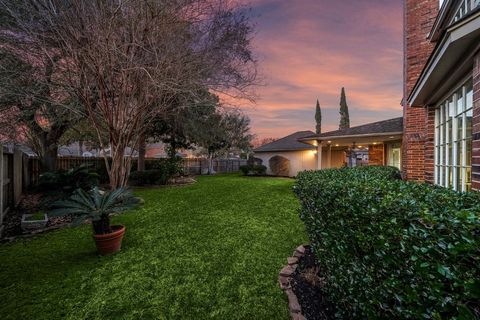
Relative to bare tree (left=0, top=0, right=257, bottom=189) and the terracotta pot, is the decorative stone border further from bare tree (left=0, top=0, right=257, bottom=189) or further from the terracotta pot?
bare tree (left=0, top=0, right=257, bottom=189)

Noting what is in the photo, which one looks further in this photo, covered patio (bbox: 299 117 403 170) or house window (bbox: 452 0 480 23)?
covered patio (bbox: 299 117 403 170)

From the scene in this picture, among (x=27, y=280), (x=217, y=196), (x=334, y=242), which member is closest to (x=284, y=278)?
(x=334, y=242)

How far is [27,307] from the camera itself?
2445 mm

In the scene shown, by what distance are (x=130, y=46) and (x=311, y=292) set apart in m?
5.97

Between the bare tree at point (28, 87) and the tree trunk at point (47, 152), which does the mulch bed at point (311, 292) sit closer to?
the bare tree at point (28, 87)

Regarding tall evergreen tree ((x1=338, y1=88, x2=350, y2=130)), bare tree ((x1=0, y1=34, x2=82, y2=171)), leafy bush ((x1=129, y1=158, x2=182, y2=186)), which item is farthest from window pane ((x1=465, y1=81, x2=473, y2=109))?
tall evergreen tree ((x1=338, y1=88, x2=350, y2=130))

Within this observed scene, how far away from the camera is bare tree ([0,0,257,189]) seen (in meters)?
4.69

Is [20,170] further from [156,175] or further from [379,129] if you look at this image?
[379,129]

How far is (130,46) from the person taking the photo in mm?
5301

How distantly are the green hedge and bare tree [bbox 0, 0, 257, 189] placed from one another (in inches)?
185

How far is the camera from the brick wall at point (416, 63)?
589cm

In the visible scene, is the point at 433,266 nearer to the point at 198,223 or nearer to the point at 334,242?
the point at 334,242

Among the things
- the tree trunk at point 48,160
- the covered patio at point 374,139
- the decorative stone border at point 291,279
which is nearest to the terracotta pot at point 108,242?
the decorative stone border at point 291,279

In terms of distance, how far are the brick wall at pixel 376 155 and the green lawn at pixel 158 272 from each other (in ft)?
37.3
